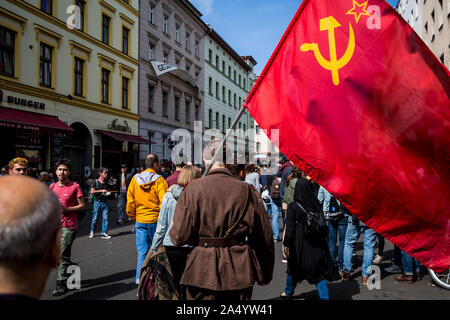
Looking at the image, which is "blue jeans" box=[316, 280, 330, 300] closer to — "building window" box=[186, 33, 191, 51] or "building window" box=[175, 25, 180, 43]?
"building window" box=[175, 25, 180, 43]

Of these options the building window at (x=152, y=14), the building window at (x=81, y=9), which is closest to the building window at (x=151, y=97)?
the building window at (x=152, y=14)

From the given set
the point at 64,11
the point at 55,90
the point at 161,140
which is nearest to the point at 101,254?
the point at 55,90

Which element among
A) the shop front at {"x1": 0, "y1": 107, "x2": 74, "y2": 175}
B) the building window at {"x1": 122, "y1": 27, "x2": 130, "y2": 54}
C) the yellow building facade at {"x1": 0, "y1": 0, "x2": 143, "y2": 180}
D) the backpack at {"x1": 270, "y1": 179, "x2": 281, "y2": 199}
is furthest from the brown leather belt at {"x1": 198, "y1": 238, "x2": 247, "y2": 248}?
the building window at {"x1": 122, "y1": 27, "x2": 130, "y2": 54}

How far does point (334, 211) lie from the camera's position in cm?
570

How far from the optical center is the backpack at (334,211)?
5.68 m

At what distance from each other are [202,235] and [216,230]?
0.12 metres

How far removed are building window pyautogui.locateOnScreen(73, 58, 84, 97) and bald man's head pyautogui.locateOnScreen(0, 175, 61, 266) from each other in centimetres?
1812

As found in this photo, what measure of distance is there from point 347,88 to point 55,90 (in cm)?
1623

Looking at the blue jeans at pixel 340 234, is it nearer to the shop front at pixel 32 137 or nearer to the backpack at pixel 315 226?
the backpack at pixel 315 226

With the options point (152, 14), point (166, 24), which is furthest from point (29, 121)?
point (166, 24)

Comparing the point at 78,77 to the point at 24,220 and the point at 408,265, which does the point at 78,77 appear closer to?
the point at 408,265

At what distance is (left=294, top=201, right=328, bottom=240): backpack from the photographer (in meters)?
4.18

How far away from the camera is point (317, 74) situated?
2854mm
